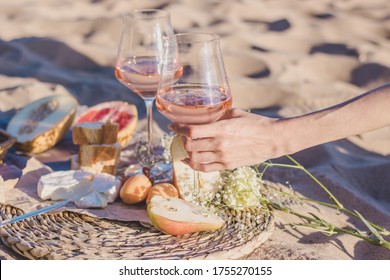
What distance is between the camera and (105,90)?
3922 mm

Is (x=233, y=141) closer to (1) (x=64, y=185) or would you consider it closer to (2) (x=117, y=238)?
(2) (x=117, y=238)

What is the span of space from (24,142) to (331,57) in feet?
8.07

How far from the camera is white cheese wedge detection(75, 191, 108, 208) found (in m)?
2.23

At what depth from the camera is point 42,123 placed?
9.73 ft

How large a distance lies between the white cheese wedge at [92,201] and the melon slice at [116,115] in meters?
0.70

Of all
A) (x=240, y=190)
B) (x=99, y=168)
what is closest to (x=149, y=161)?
(x=99, y=168)

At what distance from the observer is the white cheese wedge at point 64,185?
2266 millimetres

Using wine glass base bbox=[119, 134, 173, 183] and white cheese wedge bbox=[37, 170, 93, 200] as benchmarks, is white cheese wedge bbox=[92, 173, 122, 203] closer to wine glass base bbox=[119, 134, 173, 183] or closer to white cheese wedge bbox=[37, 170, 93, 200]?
white cheese wedge bbox=[37, 170, 93, 200]

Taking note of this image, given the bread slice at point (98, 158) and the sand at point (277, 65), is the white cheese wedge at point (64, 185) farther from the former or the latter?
the sand at point (277, 65)

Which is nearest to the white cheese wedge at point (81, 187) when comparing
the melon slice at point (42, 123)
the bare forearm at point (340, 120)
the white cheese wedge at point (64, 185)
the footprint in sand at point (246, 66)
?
the white cheese wedge at point (64, 185)

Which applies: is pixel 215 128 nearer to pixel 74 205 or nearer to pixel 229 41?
pixel 74 205

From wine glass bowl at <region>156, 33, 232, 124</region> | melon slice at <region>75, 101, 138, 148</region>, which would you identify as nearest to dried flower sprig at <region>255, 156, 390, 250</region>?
wine glass bowl at <region>156, 33, 232, 124</region>

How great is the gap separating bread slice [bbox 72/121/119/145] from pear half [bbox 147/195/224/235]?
1.71 feet

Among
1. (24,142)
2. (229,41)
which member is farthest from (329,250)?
(229,41)
